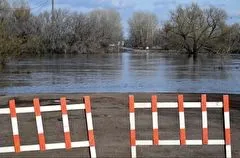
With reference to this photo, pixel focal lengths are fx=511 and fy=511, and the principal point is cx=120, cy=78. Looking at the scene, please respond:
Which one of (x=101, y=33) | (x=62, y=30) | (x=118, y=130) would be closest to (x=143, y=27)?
(x=101, y=33)

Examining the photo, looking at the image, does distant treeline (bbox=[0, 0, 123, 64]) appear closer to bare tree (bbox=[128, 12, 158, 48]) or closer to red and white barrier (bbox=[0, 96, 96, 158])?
bare tree (bbox=[128, 12, 158, 48])

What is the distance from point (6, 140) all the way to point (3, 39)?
932 inches

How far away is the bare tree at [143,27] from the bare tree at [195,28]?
61.0 m

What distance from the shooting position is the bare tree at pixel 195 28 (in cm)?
10375

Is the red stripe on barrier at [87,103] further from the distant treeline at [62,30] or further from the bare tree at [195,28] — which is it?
the bare tree at [195,28]

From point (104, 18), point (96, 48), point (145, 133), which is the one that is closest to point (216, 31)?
point (96, 48)

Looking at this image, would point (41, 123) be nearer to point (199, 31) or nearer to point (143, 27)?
point (199, 31)

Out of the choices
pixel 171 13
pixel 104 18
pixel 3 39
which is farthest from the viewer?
pixel 104 18

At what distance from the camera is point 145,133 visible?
11.5m

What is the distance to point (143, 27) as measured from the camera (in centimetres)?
16650

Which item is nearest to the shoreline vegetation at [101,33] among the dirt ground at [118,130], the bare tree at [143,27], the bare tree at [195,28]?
the bare tree at [195,28]

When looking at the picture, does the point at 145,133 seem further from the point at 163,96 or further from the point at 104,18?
the point at 104,18

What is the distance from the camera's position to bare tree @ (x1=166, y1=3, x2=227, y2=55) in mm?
103750

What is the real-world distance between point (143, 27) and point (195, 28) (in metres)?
62.4
